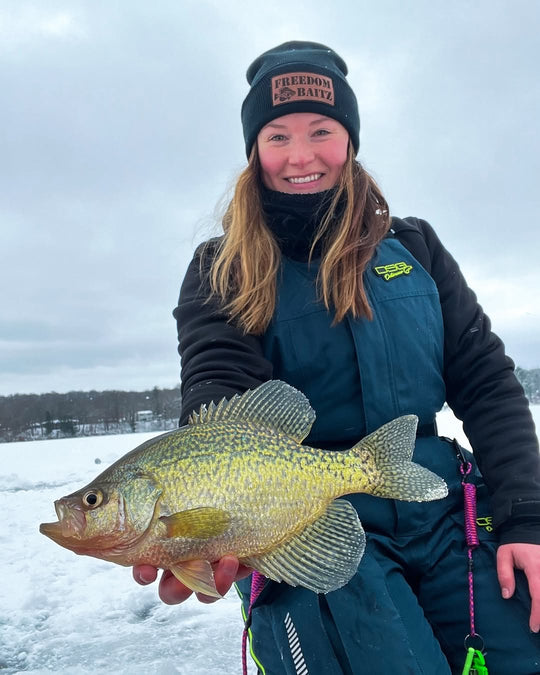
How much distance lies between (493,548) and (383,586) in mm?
601

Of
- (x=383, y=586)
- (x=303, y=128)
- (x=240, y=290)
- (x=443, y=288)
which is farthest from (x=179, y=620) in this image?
(x=303, y=128)

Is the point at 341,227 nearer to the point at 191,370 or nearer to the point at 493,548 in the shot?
the point at 191,370

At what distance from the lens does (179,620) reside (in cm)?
386

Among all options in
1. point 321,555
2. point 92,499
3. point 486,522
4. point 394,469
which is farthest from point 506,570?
point 92,499

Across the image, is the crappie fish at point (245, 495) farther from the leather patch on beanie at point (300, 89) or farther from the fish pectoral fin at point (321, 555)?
the leather patch on beanie at point (300, 89)

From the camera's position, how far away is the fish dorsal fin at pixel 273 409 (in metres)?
2.02

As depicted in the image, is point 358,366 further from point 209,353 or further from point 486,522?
point 486,522

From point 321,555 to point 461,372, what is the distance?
1370mm

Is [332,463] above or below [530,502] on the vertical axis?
above

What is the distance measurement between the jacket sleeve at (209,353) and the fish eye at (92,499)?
1.86 ft

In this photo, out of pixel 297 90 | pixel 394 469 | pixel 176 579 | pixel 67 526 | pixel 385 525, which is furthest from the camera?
pixel 297 90

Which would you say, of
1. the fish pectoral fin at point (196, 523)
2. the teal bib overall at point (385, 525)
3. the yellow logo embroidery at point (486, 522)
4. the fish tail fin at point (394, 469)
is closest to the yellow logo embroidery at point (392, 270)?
the teal bib overall at point (385, 525)

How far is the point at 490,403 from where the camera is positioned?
2697 millimetres

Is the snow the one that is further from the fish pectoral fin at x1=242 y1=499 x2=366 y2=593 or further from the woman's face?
the woman's face
